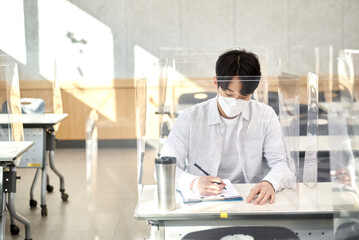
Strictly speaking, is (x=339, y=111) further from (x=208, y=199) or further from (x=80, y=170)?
(x=80, y=170)

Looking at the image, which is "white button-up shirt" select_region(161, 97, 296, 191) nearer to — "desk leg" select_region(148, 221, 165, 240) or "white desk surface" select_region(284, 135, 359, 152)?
"white desk surface" select_region(284, 135, 359, 152)

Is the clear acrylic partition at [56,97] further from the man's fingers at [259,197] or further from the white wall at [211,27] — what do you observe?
the man's fingers at [259,197]

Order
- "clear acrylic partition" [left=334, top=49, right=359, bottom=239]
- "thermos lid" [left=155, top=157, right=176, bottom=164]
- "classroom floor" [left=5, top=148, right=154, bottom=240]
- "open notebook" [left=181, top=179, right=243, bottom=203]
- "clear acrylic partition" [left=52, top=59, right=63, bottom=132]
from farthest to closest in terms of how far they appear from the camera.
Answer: "clear acrylic partition" [left=52, top=59, right=63, bottom=132]
"classroom floor" [left=5, top=148, right=154, bottom=240]
"open notebook" [left=181, top=179, right=243, bottom=203]
"thermos lid" [left=155, top=157, right=176, bottom=164]
"clear acrylic partition" [left=334, top=49, right=359, bottom=239]

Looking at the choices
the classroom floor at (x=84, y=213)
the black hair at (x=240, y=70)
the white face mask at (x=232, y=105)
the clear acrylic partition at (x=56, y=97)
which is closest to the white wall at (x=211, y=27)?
the clear acrylic partition at (x=56, y=97)

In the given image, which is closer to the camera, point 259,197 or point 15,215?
point 259,197

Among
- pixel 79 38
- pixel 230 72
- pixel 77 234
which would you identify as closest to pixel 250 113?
pixel 230 72

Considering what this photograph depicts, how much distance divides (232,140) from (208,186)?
0.74 feet

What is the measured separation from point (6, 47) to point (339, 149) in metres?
6.14

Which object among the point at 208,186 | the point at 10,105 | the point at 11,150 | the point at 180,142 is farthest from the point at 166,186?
the point at 10,105

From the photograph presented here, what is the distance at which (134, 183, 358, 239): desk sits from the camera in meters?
2.20

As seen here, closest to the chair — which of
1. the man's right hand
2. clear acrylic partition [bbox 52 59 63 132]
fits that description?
the man's right hand

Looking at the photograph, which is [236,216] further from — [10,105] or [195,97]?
[10,105]

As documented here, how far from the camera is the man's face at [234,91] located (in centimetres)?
238

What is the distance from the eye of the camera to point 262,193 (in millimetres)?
2340
